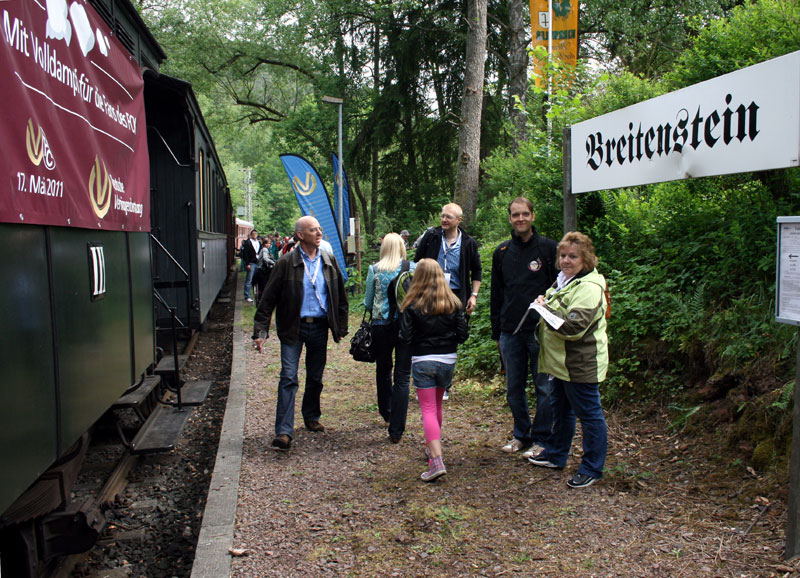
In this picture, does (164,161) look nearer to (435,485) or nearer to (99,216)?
(99,216)

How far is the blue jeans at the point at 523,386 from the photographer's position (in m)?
4.75

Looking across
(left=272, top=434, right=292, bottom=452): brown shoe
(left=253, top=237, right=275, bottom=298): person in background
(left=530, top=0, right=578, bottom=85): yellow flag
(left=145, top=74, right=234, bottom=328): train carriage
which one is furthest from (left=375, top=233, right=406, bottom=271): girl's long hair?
(left=253, top=237, right=275, bottom=298): person in background

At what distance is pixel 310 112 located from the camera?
29.3m

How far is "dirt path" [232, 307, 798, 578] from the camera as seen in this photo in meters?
3.32

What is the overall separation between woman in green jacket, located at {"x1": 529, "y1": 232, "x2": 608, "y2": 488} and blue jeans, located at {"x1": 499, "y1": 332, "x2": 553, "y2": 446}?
48cm

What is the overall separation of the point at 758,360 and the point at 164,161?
7.23 metres

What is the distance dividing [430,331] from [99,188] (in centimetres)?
227

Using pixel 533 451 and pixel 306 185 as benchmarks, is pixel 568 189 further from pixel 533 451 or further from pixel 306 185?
pixel 306 185

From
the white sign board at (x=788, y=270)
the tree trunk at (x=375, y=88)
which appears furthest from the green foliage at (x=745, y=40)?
the tree trunk at (x=375, y=88)

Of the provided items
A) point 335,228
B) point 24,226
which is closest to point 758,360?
point 24,226

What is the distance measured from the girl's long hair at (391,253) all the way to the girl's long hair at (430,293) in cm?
71

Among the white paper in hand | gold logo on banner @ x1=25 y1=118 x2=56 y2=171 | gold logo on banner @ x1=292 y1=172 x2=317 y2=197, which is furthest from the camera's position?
gold logo on banner @ x1=292 y1=172 x2=317 y2=197

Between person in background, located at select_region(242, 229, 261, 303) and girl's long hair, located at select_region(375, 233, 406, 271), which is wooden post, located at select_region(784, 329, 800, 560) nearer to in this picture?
girl's long hair, located at select_region(375, 233, 406, 271)

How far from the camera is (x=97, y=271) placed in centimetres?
362
